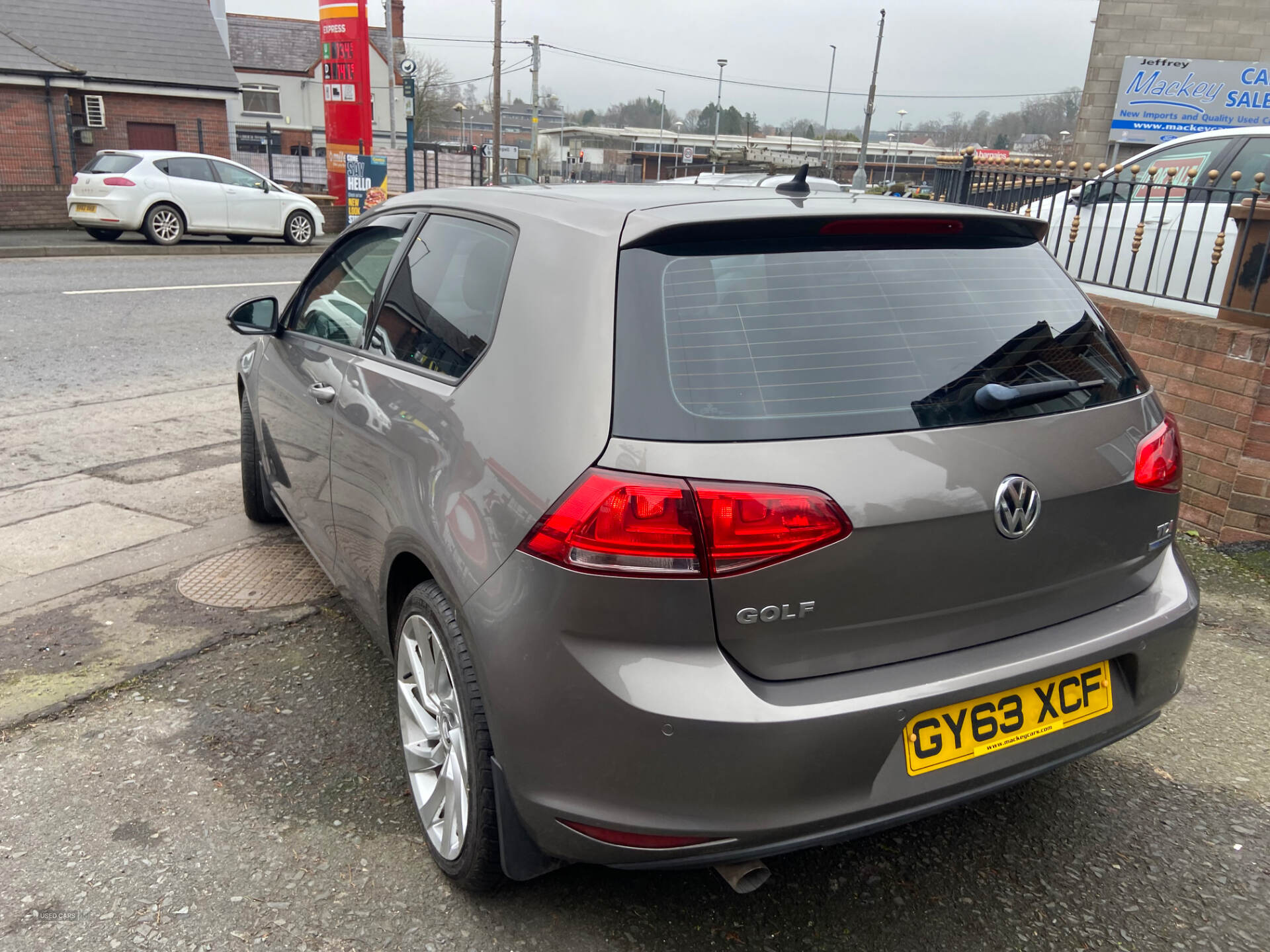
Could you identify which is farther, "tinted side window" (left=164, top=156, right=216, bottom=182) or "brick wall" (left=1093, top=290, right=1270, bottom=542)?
"tinted side window" (left=164, top=156, right=216, bottom=182)

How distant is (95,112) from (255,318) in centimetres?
2793

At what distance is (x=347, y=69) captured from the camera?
22.7m

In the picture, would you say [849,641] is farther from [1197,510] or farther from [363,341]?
[1197,510]

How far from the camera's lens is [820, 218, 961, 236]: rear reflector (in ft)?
7.41

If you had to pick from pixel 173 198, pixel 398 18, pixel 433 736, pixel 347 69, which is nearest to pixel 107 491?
pixel 433 736

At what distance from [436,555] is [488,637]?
296 millimetres

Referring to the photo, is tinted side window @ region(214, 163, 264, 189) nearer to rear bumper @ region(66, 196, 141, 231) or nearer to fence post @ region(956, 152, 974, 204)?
rear bumper @ region(66, 196, 141, 231)

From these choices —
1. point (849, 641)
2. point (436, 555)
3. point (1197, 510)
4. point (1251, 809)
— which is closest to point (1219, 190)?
point (1197, 510)

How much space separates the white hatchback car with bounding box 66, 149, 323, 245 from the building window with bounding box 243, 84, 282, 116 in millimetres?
50001

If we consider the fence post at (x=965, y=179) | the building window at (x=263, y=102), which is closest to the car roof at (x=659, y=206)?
the fence post at (x=965, y=179)

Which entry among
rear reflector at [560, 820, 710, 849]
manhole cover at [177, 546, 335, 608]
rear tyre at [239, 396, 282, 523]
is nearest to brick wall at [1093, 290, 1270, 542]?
rear reflector at [560, 820, 710, 849]

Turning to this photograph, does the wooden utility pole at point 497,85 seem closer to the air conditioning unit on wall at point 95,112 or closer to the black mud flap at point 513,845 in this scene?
the air conditioning unit on wall at point 95,112

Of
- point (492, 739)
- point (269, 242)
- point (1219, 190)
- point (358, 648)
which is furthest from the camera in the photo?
point (269, 242)

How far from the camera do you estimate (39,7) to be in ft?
88.4
